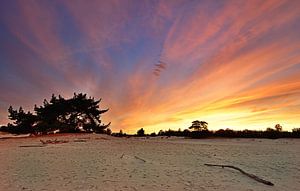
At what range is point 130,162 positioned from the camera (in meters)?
10.9

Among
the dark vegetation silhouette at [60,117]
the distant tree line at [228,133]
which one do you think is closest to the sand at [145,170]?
the distant tree line at [228,133]

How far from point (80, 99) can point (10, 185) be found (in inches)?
757

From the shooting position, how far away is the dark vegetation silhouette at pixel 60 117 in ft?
80.7

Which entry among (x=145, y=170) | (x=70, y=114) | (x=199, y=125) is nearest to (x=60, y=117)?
(x=70, y=114)

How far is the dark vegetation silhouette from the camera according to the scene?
24.6 m

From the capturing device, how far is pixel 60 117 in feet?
85.1

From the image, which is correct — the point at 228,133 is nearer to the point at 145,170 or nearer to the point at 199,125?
the point at 199,125

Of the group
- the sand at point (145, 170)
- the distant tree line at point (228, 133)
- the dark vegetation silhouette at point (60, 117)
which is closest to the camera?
the sand at point (145, 170)

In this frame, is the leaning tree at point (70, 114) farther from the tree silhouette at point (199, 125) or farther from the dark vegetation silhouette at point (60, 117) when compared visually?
the tree silhouette at point (199, 125)

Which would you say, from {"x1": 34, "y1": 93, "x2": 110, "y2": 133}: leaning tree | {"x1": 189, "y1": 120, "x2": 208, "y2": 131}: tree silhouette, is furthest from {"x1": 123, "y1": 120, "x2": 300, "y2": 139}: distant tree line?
{"x1": 34, "y1": 93, "x2": 110, "y2": 133}: leaning tree

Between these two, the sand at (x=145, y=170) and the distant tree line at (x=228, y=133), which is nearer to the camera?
the sand at (x=145, y=170)

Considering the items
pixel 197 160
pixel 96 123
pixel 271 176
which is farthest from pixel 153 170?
pixel 96 123

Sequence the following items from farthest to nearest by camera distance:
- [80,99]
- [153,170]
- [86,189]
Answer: [80,99], [153,170], [86,189]

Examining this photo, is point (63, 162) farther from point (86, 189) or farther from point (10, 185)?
point (86, 189)
